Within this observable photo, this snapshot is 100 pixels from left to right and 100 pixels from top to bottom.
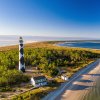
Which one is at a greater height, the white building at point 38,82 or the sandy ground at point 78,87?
the white building at point 38,82

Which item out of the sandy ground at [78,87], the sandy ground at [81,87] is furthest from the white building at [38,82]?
the sandy ground at [81,87]

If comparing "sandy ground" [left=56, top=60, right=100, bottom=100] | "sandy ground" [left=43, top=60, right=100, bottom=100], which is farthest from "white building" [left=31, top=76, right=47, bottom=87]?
"sandy ground" [left=56, top=60, right=100, bottom=100]

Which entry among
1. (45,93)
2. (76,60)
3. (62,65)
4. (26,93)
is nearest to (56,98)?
(45,93)

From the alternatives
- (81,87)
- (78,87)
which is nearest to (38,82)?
(78,87)

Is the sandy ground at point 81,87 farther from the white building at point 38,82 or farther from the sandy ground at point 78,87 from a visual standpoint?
the white building at point 38,82

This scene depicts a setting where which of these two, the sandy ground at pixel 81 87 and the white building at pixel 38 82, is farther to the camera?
the white building at pixel 38 82

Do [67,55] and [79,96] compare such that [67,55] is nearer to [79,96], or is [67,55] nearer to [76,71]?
[76,71]

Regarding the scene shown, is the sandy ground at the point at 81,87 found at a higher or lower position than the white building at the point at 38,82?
lower

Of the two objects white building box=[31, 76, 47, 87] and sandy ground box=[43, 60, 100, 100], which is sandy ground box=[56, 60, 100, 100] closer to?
sandy ground box=[43, 60, 100, 100]

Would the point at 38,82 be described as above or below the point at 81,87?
above

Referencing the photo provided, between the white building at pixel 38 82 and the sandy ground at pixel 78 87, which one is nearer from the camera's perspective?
the sandy ground at pixel 78 87

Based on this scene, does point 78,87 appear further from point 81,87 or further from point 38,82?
point 38,82
